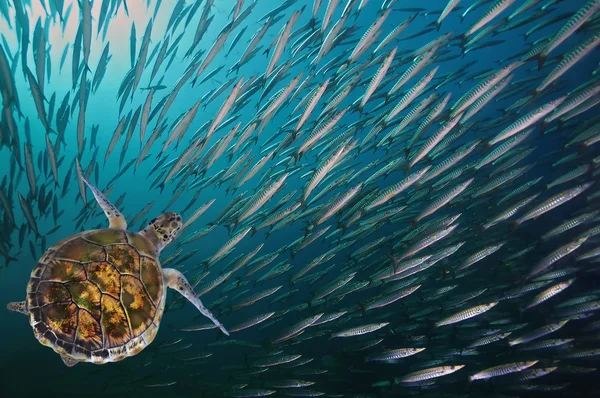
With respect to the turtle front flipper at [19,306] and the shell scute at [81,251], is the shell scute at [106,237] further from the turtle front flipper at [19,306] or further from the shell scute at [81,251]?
the turtle front flipper at [19,306]

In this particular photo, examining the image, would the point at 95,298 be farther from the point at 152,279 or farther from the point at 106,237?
the point at 106,237

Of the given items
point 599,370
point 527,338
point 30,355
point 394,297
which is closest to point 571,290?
point 599,370

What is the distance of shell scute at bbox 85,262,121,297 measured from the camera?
8.32 feet

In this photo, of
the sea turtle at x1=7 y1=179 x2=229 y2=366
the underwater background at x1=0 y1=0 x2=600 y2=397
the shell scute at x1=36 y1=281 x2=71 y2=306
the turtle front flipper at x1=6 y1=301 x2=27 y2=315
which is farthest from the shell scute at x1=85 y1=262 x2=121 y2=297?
the underwater background at x1=0 y1=0 x2=600 y2=397

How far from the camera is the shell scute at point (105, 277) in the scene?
253 centimetres

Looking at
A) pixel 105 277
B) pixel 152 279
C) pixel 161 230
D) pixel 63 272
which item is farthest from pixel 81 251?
pixel 161 230

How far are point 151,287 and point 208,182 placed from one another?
13.3 feet

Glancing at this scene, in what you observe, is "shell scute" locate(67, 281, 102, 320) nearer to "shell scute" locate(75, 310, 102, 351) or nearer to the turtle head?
"shell scute" locate(75, 310, 102, 351)

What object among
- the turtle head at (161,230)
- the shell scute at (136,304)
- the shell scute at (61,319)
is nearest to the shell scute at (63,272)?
the shell scute at (61,319)

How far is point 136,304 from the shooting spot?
103 inches

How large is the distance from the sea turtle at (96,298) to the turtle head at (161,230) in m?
0.35

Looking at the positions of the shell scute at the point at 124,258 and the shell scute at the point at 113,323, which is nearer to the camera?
the shell scute at the point at 113,323

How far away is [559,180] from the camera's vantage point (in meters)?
5.25

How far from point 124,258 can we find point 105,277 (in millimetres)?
216
